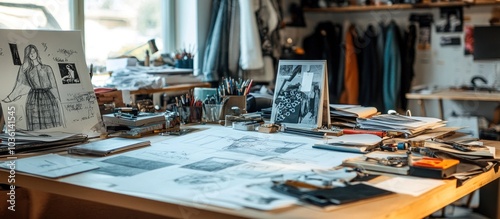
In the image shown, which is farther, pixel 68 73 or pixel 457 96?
pixel 457 96

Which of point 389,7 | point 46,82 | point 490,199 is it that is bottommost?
point 490,199

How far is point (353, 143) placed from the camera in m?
1.94

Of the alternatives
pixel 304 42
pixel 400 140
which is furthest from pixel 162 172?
pixel 304 42

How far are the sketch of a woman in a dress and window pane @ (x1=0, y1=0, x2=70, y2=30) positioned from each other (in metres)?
1.02

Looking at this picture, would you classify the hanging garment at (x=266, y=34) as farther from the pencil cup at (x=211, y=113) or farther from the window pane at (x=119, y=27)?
the pencil cup at (x=211, y=113)

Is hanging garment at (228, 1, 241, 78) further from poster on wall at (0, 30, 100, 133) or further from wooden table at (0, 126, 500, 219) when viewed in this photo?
wooden table at (0, 126, 500, 219)

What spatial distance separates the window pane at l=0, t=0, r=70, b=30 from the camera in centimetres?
313

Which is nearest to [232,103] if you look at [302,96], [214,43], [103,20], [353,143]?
[302,96]

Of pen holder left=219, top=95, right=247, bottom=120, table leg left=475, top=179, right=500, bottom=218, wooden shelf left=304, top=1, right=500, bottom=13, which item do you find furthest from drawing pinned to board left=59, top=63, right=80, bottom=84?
wooden shelf left=304, top=1, right=500, bottom=13

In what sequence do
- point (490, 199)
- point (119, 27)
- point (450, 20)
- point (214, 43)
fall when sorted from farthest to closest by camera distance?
1. point (450, 20)
2. point (214, 43)
3. point (119, 27)
4. point (490, 199)

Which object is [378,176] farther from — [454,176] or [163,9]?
[163,9]

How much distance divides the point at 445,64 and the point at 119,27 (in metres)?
2.90

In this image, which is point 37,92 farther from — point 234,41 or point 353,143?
point 234,41

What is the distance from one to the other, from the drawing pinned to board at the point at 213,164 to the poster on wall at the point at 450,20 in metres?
4.08
